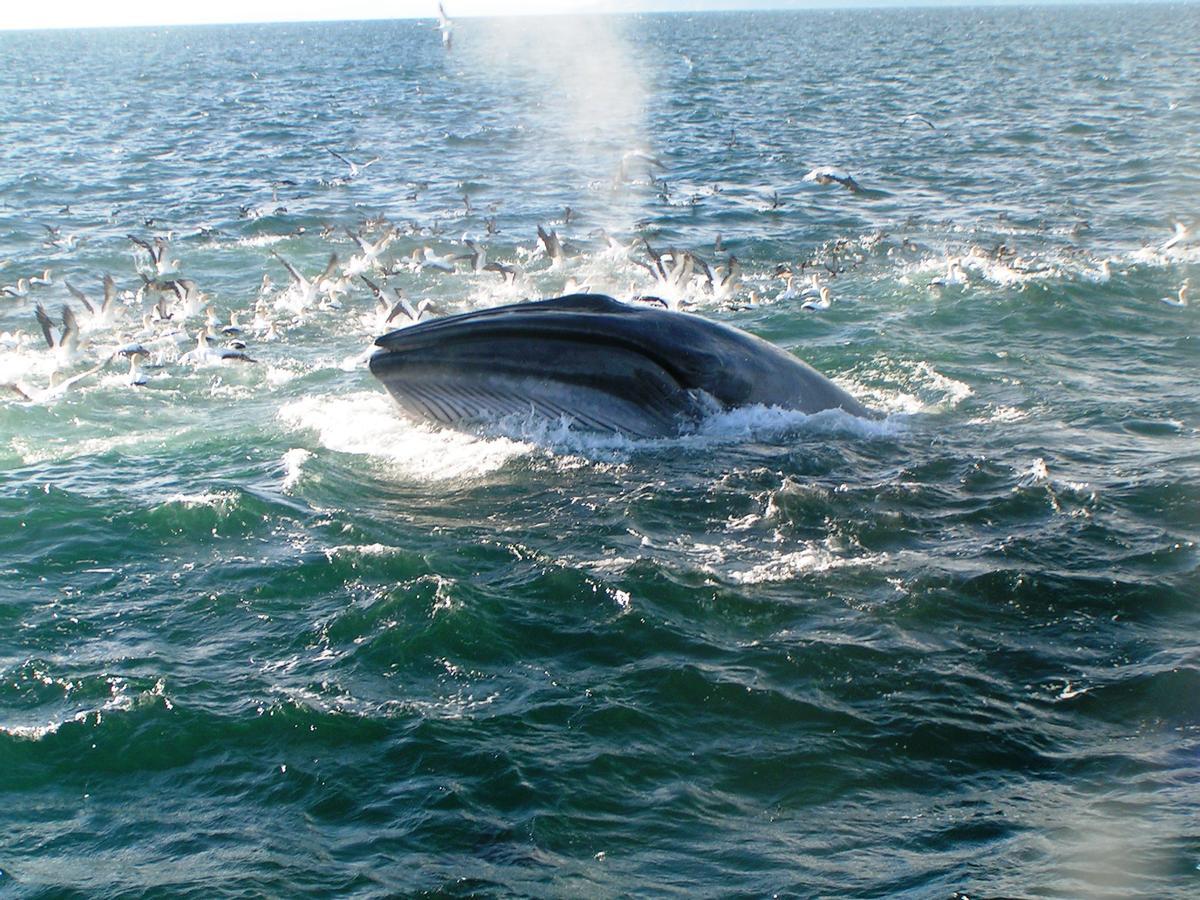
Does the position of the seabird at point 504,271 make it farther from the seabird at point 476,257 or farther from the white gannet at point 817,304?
the white gannet at point 817,304

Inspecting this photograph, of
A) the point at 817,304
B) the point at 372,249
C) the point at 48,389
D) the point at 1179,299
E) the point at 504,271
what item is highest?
the point at 1179,299

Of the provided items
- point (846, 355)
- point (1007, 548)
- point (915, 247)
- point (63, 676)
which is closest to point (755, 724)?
point (1007, 548)

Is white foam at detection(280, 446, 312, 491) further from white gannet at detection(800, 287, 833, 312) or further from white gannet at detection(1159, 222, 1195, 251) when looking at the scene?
white gannet at detection(1159, 222, 1195, 251)

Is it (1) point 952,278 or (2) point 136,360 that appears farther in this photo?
(1) point 952,278

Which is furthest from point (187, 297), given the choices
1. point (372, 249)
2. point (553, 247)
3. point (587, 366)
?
point (587, 366)

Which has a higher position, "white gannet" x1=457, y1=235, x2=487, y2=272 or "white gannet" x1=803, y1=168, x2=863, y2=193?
"white gannet" x1=803, y1=168, x2=863, y2=193

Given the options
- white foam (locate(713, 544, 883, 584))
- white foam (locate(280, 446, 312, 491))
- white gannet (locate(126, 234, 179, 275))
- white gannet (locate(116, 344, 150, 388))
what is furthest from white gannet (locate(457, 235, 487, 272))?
white foam (locate(713, 544, 883, 584))

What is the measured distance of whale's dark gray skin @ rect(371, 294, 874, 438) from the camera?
419 inches

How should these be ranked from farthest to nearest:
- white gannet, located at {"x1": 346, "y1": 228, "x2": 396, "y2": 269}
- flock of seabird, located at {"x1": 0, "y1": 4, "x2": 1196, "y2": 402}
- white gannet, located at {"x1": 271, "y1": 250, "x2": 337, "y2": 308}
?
white gannet, located at {"x1": 346, "y1": 228, "x2": 396, "y2": 269} → white gannet, located at {"x1": 271, "y1": 250, "x2": 337, "y2": 308} → flock of seabird, located at {"x1": 0, "y1": 4, "x2": 1196, "y2": 402}

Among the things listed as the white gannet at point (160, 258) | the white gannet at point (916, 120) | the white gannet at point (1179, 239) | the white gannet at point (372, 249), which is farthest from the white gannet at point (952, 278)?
the white gannet at point (916, 120)

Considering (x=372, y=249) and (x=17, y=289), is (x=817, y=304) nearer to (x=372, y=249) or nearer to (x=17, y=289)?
(x=372, y=249)

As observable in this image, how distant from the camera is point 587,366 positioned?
10688mm

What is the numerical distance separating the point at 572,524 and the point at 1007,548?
134 inches

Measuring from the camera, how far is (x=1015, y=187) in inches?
1218
